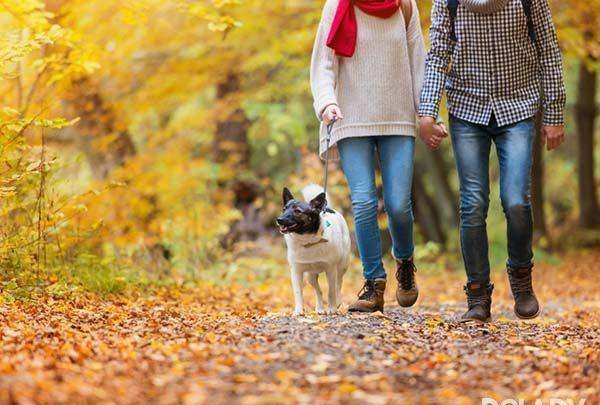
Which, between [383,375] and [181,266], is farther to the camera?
[181,266]

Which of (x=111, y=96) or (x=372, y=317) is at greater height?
(x=111, y=96)

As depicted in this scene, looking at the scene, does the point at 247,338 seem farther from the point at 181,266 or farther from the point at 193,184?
the point at 193,184

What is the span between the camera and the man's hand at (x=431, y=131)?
543cm

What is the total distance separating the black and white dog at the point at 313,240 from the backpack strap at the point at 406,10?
1371 millimetres

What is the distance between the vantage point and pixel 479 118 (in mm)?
5293

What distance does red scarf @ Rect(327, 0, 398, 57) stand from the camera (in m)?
5.53

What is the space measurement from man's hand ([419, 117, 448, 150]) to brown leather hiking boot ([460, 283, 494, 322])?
3.33 ft

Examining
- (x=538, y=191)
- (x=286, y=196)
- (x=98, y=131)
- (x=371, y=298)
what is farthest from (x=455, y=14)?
(x=538, y=191)

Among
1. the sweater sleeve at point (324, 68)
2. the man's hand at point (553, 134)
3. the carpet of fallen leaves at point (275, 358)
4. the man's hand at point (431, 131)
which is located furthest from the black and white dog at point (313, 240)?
the man's hand at point (553, 134)

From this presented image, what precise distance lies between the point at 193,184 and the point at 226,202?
77 cm

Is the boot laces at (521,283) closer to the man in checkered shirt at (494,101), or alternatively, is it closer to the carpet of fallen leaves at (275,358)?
the man in checkered shirt at (494,101)

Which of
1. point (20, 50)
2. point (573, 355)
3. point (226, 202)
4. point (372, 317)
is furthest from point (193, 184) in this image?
point (573, 355)

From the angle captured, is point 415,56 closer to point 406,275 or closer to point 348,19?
point 348,19

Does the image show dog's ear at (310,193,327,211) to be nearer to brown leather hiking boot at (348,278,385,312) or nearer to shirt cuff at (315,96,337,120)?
shirt cuff at (315,96,337,120)
